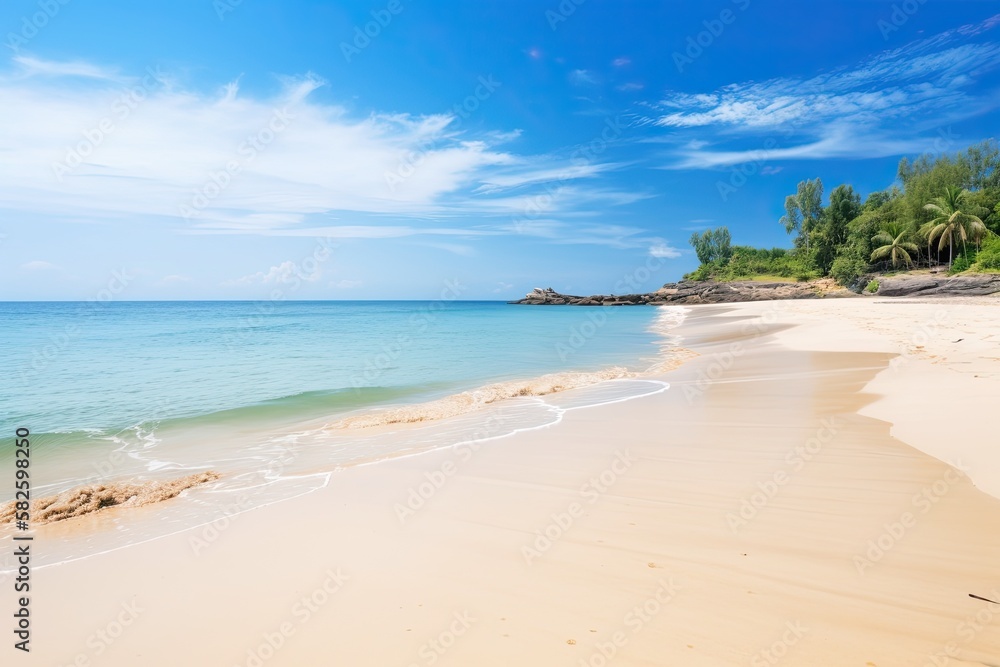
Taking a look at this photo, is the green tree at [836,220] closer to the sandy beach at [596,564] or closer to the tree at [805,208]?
the tree at [805,208]

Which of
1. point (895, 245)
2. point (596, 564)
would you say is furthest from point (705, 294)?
point (596, 564)

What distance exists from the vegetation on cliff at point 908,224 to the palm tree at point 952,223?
7cm

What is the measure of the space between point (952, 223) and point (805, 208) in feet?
121

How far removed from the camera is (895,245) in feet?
155

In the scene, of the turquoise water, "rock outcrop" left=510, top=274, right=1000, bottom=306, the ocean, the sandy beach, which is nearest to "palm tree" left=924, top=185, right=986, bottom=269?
"rock outcrop" left=510, top=274, right=1000, bottom=306

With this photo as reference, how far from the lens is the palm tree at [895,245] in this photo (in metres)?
47.3

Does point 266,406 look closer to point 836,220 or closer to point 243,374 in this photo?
point 243,374

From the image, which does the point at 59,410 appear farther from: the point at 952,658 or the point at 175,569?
the point at 952,658

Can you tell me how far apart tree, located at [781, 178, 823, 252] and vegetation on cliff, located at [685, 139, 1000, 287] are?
0.46 ft

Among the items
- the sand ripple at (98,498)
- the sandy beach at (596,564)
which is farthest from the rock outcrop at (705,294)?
the sand ripple at (98,498)

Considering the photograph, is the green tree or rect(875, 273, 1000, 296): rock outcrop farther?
the green tree

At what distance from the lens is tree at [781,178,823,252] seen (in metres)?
73.9

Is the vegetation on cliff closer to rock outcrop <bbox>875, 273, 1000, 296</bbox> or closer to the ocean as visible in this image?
rock outcrop <bbox>875, 273, 1000, 296</bbox>

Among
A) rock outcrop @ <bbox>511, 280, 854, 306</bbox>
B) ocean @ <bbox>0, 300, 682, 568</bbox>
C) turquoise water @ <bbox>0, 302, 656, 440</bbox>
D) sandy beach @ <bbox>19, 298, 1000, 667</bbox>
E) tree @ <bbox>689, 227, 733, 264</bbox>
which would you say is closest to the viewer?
sandy beach @ <bbox>19, 298, 1000, 667</bbox>
